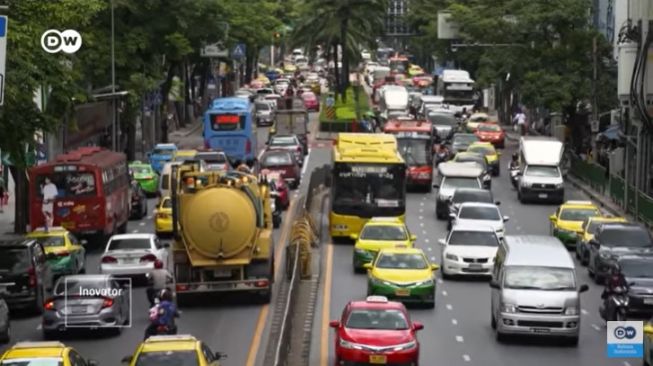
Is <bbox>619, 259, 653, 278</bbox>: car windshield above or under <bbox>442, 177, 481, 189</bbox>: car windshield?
above

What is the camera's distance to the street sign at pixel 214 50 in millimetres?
96000

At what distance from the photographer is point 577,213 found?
5159 centimetres

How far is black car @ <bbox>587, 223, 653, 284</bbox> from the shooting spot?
1700 inches

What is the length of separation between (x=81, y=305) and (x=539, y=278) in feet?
31.5

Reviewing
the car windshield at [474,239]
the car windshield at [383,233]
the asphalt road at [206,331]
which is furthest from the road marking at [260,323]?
the car windshield at [474,239]

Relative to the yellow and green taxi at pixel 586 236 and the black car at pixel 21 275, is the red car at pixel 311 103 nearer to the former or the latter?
the yellow and green taxi at pixel 586 236

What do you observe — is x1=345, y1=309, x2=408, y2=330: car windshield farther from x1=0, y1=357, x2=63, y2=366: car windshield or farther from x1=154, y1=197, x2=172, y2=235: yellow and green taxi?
x1=154, y1=197, x2=172, y2=235: yellow and green taxi

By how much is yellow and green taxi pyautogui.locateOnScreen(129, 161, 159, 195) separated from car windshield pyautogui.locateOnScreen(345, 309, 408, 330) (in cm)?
3638

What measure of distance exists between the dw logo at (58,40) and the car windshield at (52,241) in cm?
504

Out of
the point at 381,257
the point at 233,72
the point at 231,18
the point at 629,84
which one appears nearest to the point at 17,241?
the point at 381,257

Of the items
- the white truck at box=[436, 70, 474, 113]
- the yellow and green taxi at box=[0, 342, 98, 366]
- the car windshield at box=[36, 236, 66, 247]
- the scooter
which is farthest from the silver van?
the white truck at box=[436, 70, 474, 113]

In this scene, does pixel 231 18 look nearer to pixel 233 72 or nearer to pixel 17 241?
pixel 233 72

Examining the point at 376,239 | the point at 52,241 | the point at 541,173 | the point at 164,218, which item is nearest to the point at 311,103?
the point at 541,173

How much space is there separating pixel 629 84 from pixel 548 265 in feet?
104
